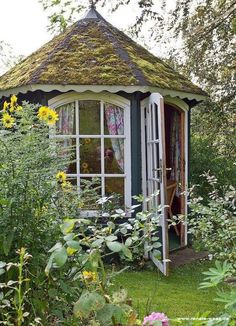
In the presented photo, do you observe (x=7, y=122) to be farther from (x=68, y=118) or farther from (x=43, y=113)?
(x=68, y=118)

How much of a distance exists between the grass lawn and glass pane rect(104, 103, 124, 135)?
5.94 feet

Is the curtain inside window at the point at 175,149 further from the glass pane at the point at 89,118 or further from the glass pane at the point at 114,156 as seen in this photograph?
the glass pane at the point at 89,118

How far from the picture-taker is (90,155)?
21.2ft

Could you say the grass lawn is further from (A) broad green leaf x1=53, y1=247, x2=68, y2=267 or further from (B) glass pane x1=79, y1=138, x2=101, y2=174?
(A) broad green leaf x1=53, y1=247, x2=68, y2=267

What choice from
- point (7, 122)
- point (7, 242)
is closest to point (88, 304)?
point (7, 242)

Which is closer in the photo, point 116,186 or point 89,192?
point 89,192

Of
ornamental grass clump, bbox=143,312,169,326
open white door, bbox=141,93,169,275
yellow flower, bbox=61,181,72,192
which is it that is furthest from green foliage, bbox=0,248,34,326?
open white door, bbox=141,93,169,275

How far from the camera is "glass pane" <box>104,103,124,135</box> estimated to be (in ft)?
21.0

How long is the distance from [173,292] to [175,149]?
10.8 feet

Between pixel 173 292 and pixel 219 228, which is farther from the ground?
pixel 219 228

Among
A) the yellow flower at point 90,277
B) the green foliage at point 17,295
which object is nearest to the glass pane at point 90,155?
the green foliage at point 17,295

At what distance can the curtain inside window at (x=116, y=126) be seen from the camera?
6.41 metres

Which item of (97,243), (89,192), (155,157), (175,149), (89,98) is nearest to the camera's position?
(97,243)

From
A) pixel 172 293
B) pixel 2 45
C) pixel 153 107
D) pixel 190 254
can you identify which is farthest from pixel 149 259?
pixel 2 45
